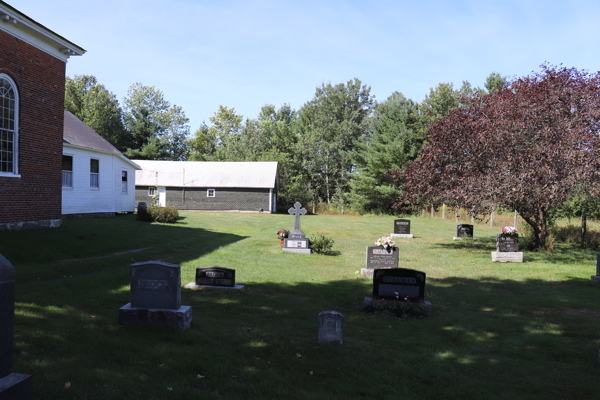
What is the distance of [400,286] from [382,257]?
4.02m

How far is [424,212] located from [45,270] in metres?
44.0

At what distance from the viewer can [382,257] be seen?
42.9 ft

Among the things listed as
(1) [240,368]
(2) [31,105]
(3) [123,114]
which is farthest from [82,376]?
(3) [123,114]

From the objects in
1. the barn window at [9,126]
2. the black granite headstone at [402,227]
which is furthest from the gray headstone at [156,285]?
the black granite headstone at [402,227]

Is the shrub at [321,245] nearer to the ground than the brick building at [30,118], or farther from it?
nearer to the ground

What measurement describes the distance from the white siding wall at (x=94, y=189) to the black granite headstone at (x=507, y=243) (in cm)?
2151

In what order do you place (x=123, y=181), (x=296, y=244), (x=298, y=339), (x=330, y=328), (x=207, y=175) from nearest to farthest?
(x=330, y=328) < (x=298, y=339) < (x=296, y=244) < (x=123, y=181) < (x=207, y=175)

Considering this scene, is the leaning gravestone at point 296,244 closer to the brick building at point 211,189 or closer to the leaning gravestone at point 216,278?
the leaning gravestone at point 216,278

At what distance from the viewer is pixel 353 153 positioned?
5544 cm

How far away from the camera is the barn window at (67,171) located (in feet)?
81.3

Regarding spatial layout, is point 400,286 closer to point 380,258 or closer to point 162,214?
point 380,258

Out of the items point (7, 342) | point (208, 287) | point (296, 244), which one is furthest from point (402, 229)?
point (7, 342)

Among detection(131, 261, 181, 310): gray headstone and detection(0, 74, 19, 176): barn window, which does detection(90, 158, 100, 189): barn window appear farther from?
detection(131, 261, 181, 310): gray headstone

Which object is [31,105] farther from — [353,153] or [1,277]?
[353,153]
